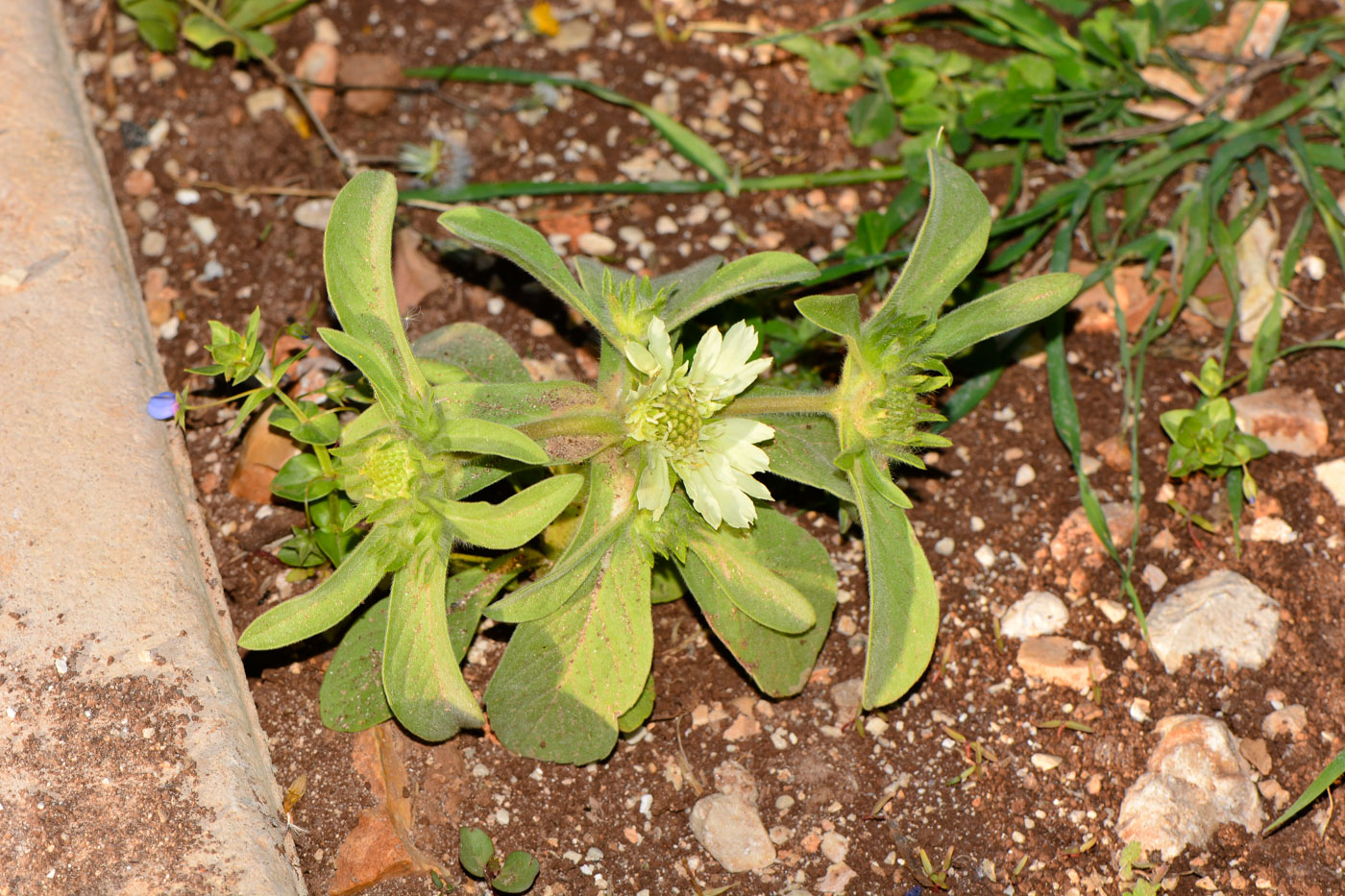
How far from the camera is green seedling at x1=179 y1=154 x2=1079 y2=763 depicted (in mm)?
2129

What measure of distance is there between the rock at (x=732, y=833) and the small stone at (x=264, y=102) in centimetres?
236

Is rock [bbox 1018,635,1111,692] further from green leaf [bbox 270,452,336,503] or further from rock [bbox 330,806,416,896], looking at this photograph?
green leaf [bbox 270,452,336,503]

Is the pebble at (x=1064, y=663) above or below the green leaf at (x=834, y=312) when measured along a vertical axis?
below

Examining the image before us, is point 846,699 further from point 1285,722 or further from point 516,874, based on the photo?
point 1285,722

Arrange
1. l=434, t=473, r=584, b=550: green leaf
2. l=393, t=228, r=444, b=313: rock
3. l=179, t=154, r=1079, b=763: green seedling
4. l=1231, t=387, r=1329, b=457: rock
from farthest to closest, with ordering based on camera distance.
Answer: l=393, t=228, r=444, b=313: rock → l=1231, t=387, r=1329, b=457: rock → l=179, t=154, r=1079, b=763: green seedling → l=434, t=473, r=584, b=550: green leaf

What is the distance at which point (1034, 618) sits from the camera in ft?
9.04

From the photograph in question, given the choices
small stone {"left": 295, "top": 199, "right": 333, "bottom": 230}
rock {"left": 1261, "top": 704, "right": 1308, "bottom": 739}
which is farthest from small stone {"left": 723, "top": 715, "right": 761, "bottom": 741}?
small stone {"left": 295, "top": 199, "right": 333, "bottom": 230}

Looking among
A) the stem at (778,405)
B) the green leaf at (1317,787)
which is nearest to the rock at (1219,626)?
the green leaf at (1317,787)

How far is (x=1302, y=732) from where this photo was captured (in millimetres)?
2619

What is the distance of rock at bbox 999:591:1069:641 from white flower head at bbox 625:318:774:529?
0.90 m

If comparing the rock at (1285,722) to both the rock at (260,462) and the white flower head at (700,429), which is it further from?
the rock at (260,462)

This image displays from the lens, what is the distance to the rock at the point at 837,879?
2426 mm

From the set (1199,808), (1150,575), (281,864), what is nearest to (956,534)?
(1150,575)

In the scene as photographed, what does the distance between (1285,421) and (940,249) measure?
1272 mm
